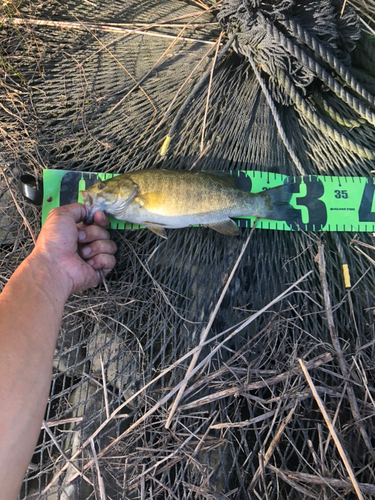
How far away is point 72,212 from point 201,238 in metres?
1.12

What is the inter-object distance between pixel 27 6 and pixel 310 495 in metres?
4.66

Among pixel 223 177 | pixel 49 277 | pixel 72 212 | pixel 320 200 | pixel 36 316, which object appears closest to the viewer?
pixel 36 316

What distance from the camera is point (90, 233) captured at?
2.51 m

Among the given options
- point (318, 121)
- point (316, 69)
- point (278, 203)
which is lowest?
point (278, 203)

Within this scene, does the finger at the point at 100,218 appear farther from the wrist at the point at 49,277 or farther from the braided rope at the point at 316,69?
the braided rope at the point at 316,69

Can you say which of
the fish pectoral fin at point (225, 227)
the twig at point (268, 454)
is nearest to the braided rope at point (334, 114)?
the fish pectoral fin at point (225, 227)

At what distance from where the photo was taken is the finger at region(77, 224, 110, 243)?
2480 mm

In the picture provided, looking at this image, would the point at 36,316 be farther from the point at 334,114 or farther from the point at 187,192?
the point at 334,114

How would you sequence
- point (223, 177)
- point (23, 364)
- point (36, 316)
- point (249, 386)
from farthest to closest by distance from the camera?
point (223, 177), point (249, 386), point (36, 316), point (23, 364)

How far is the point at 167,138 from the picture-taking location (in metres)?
2.79

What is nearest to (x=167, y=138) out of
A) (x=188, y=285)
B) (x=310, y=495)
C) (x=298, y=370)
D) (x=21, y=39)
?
(x=188, y=285)

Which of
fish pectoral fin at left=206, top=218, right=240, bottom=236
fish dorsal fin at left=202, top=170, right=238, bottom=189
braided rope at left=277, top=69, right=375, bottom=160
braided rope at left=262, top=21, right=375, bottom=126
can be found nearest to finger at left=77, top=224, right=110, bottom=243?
fish pectoral fin at left=206, top=218, right=240, bottom=236

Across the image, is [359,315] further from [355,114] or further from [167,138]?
[167,138]

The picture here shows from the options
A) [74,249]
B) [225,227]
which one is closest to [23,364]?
[74,249]
